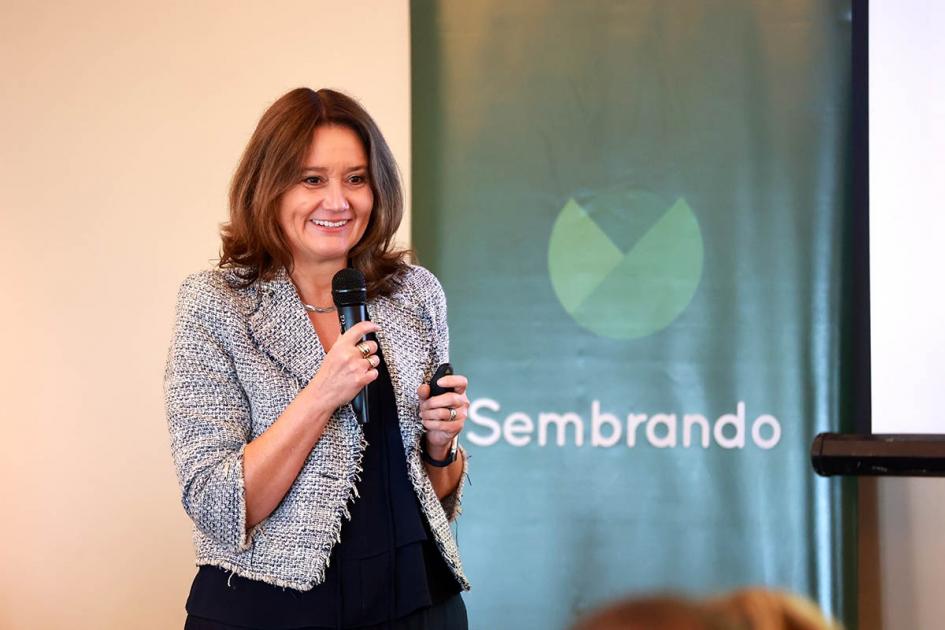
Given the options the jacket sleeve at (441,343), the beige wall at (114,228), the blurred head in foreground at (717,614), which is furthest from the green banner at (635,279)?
the jacket sleeve at (441,343)

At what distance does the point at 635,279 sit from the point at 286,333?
1731 mm

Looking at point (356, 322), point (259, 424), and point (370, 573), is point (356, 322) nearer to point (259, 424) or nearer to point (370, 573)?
point (259, 424)

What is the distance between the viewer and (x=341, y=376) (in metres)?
1.70

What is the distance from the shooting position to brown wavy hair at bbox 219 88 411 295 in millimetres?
1887

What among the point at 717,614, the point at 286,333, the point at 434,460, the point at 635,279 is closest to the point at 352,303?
the point at 286,333

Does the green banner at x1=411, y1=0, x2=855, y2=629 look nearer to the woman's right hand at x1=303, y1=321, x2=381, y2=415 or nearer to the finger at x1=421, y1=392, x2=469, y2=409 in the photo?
the finger at x1=421, y1=392, x2=469, y2=409

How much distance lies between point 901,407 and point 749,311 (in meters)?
0.54

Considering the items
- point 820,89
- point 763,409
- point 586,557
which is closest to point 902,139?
point 820,89

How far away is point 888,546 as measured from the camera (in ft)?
11.3

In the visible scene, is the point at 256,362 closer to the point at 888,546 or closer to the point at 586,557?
the point at 586,557

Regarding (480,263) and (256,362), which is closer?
(256,362)

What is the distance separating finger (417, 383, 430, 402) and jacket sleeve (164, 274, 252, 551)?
0.31 meters

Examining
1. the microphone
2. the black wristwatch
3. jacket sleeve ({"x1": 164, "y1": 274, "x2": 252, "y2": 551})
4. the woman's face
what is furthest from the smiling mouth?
the black wristwatch

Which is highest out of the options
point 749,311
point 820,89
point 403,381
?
point 820,89
